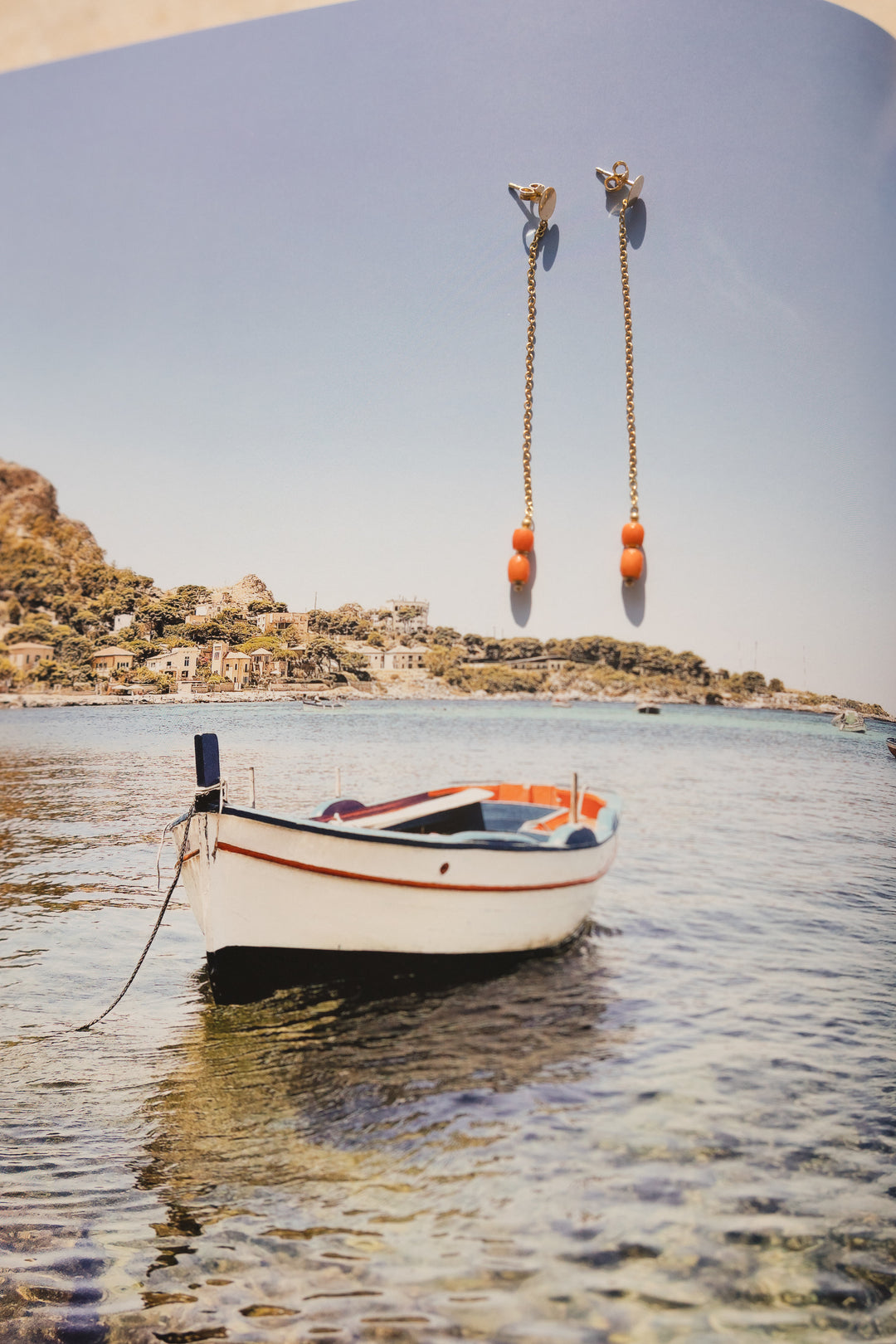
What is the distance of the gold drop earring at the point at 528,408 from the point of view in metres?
2.18

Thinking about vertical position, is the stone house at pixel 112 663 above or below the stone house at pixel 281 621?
below

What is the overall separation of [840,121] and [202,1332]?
278 centimetres

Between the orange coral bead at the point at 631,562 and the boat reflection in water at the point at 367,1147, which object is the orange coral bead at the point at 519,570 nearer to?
the orange coral bead at the point at 631,562

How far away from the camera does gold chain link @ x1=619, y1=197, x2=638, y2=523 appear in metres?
2.16

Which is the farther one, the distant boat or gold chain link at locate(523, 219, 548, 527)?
gold chain link at locate(523, 219, 548, 527)

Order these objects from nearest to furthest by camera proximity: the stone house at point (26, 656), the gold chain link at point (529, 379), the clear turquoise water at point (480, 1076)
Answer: the clear turquoise water at point (480, 1076) < the gold chain link at point (529, 379) < the stone house at point (26, 656)

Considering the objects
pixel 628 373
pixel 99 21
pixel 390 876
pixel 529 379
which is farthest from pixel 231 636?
pixel 99 21

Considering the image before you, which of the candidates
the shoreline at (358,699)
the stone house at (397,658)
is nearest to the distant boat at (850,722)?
the shoreline at (358,699)

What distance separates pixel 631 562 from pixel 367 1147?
4.61 feet

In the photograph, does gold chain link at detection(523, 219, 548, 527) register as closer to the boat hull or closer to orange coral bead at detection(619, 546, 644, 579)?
orange coral bead at detection(619, 546, 644, 579)

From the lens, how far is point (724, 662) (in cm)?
218

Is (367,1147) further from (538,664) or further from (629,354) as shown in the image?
(629,354)

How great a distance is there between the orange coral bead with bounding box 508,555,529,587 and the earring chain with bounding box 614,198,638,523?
29 centimetres

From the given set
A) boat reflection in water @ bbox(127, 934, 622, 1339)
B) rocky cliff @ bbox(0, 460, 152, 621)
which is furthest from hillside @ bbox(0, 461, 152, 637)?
boat reflection in water @ bbox(127, 934, 622, 1339)
